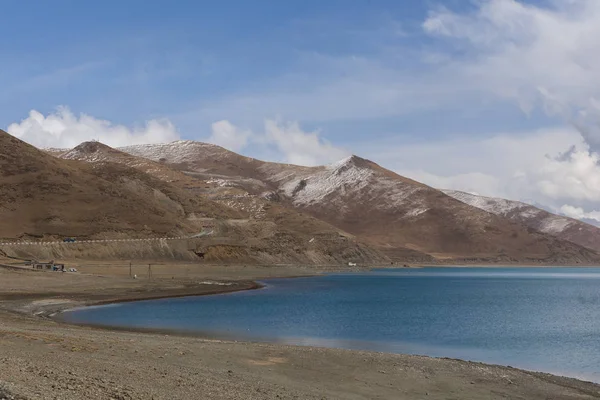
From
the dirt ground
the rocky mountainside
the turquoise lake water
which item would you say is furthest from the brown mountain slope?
the dirt ground

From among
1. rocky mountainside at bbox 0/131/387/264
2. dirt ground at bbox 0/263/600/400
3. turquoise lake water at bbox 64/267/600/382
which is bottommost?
turquoise lake water at bbox 64/267/600/382

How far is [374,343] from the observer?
44.9 m

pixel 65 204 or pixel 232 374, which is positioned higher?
pixel 65 204

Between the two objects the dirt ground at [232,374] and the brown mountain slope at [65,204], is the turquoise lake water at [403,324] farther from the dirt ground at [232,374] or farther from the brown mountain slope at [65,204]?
the brown mountain slope at [65,204]

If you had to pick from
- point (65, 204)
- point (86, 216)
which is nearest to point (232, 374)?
point (86, 216)

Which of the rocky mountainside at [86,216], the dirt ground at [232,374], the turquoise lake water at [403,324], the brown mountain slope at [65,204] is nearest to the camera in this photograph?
the dirt ground at [232,374]

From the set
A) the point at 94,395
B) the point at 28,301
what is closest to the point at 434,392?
the point at 94,395

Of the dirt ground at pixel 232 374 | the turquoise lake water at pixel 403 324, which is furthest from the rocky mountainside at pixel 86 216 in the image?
the dirt ground at pixel 232 374

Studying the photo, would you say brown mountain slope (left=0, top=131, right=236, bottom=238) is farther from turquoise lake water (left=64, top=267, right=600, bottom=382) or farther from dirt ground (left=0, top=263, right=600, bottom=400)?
dirt ground (left=0, top=263, right=600, bottom=400)

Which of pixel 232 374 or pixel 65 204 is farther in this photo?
pixel 65 204

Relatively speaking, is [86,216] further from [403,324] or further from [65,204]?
[403,324]

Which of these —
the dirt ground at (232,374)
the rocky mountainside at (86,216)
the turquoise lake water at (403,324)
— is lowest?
the turquoise lake water at (403,324)

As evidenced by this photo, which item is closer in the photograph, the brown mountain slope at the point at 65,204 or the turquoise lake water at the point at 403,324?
the turquoise lake water at the point at 403,324

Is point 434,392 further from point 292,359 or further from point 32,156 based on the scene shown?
point 32,156
